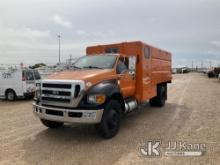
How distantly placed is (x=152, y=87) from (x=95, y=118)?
4.33 m

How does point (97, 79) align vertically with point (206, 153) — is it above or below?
above

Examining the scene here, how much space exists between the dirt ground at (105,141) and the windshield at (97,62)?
185 cm

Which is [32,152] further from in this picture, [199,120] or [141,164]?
[199,120]

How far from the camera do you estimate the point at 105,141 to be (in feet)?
20.5

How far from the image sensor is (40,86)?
6.58 meters

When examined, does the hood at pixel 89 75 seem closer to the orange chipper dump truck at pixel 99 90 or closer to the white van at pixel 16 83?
the orange chipper dump truck at pixel 99 90

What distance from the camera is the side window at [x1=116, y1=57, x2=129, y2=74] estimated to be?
7.28 metres

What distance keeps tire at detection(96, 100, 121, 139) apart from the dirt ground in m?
0.18

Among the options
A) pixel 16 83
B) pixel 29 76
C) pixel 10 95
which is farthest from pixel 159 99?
pixel 10 95

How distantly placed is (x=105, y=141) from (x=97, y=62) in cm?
238

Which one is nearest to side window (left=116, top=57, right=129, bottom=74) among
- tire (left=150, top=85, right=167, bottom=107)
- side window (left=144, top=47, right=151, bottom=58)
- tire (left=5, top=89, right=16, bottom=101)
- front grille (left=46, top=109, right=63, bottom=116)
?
side window (left=144, top=47, right=151, bottom=58)

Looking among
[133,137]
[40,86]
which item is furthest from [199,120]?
[40,86]

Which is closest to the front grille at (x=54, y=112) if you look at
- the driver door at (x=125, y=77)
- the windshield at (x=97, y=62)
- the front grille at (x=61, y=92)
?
the front grille at (x=61, y=92)

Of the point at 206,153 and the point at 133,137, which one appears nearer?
the point at 206,153
